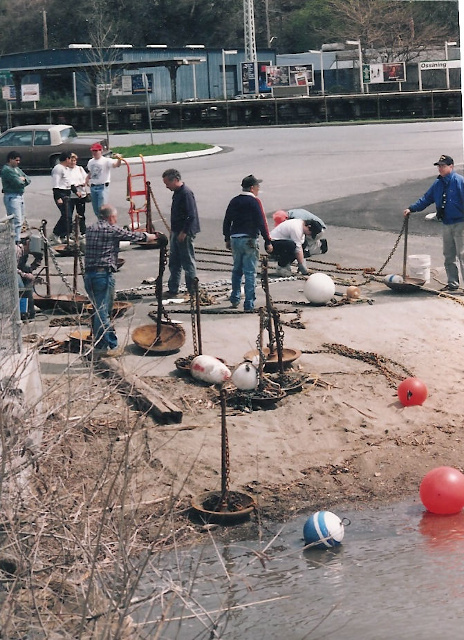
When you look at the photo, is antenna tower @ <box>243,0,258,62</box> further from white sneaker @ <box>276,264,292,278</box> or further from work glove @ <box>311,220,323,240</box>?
white sneaker @ <box>276,264,292,278</box>

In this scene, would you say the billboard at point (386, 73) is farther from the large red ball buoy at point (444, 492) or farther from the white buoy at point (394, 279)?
the large red ball buoy at point (444, 492)

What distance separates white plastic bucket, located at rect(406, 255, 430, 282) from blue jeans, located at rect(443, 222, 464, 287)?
1.03 ft

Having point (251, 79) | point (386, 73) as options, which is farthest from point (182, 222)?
point (386, 73)

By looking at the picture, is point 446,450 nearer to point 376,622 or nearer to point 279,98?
point 376,622

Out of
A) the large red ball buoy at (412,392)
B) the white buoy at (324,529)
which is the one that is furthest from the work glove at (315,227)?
the white buoy at (324,529)

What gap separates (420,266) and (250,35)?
40.1 meters

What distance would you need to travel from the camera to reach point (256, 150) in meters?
36.3

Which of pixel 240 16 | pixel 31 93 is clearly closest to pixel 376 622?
pixel 31 93

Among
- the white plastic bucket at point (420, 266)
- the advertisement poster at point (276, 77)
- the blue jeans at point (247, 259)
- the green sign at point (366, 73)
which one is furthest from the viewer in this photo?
the advertisement poster at point (276, 77)

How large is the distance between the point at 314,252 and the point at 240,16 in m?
47.9

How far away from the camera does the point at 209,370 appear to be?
481 inches

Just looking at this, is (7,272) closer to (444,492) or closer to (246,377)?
(246,377)

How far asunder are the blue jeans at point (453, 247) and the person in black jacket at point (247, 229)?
298 cm

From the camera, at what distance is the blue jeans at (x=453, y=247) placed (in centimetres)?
1573
